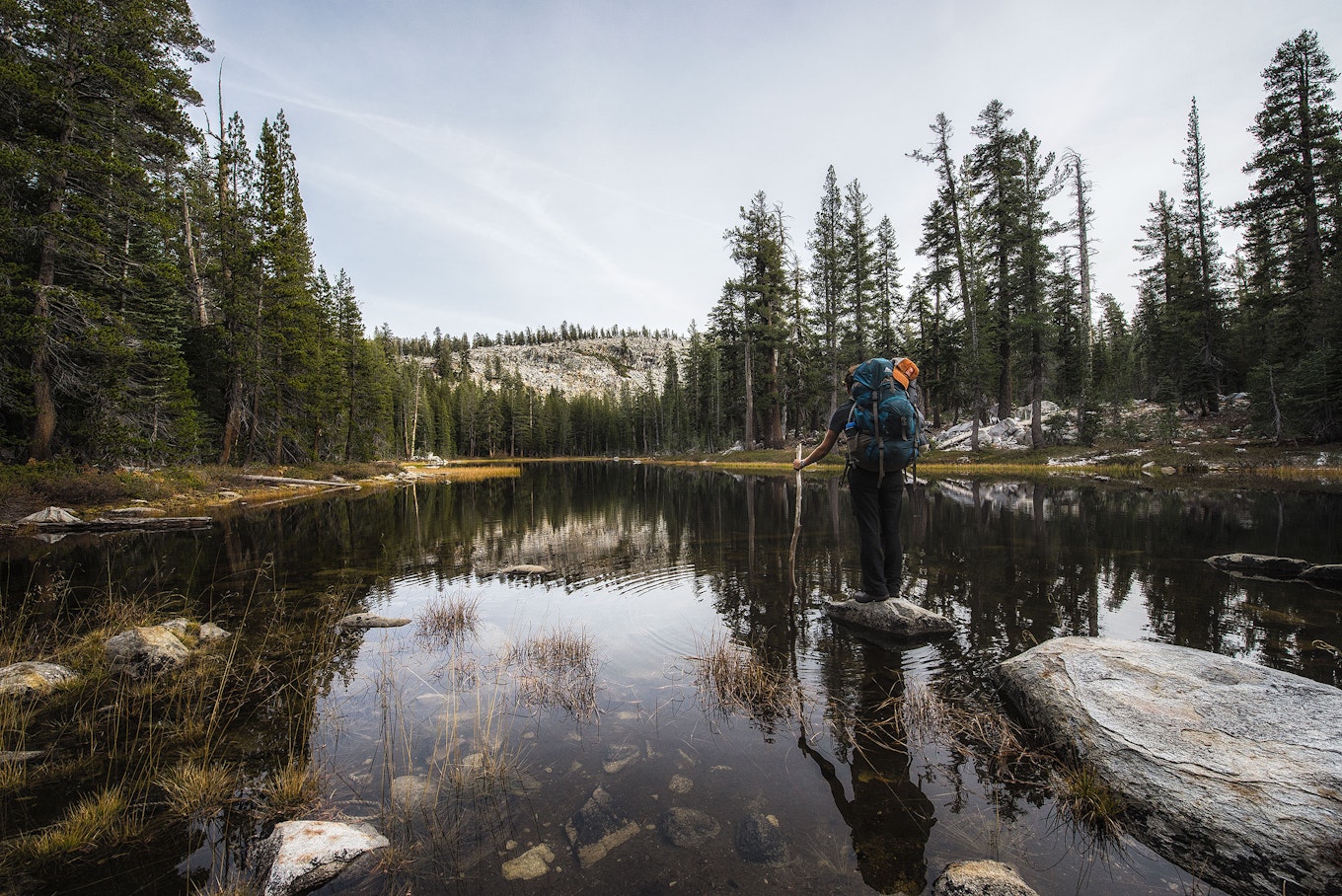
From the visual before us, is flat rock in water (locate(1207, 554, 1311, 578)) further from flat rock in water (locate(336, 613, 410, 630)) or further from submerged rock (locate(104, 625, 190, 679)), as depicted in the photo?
submerged rock (locate(104, 625, 190, 679))

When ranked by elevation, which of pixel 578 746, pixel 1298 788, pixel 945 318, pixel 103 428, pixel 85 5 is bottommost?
pixel 578 746

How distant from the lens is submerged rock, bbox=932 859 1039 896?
269 centimetres

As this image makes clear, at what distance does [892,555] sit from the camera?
7797 mm

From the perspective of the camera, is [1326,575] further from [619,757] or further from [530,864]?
[530,864]

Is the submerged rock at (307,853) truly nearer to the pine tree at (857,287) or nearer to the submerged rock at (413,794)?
the submerged rock at (413,794)

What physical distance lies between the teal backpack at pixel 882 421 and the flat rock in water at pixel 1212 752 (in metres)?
3.18

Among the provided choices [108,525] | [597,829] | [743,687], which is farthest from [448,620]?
[108,525]

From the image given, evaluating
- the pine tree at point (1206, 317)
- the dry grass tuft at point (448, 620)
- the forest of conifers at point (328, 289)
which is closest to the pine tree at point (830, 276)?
the forest of conifers at point (328, 289)

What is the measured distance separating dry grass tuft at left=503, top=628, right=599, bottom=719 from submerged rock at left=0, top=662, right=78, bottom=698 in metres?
4.56

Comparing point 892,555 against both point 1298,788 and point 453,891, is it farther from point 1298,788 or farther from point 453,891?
point 453,891

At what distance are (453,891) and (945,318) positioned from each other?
52904 mm

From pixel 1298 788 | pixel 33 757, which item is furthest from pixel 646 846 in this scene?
pixel 33 757

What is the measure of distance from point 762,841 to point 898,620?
4272 mm

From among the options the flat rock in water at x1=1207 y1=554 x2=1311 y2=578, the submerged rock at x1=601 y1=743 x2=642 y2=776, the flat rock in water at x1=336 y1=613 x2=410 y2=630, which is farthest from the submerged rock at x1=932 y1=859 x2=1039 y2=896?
Answer: the flat rock in water at x1=1207 y1=554 x2=1311 y2=578
